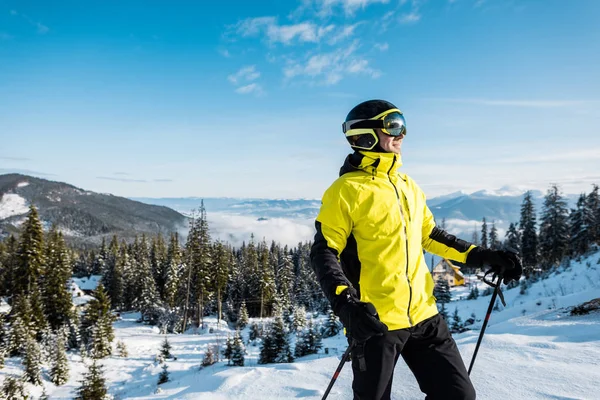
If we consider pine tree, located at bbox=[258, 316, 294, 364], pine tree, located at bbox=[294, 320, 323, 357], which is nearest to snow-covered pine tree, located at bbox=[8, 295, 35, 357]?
pine tree, located at bbox=[258, 316, 294, 364]

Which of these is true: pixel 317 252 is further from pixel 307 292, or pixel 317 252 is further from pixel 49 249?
pixel 307 292

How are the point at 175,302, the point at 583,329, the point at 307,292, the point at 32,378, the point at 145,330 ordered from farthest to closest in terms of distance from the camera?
the point at 307,292 → the point at 175,302 → the point at 145,330 → the point at 32,378 → the point at 583,329

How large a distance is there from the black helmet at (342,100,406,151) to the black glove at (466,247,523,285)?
1.44 metres

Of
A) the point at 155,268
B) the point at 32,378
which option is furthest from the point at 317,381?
the point at 155,268

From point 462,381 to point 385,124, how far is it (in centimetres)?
219

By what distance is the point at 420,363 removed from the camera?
295cm

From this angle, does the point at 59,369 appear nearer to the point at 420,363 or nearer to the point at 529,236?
the point at 420,363

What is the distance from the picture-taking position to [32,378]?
21.6m

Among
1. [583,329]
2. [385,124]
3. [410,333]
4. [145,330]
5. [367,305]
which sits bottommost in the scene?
[145,330]

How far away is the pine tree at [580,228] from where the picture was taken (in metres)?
35.3

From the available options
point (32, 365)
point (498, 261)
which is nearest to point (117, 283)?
point (32, 365)

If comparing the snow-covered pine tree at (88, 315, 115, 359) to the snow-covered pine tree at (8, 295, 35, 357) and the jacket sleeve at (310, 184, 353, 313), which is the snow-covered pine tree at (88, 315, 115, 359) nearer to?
the snow-covered pine tree at (8, 295, 35, 357)

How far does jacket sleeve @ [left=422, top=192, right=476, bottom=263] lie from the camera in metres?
3.51

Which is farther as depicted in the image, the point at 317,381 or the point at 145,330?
the point at 145,330
